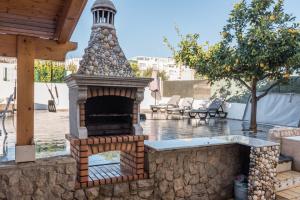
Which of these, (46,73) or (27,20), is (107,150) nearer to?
(27,20)

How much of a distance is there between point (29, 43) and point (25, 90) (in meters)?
0.59

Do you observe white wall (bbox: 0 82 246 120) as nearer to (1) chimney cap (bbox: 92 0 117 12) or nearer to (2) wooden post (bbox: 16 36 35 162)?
(1) chimney cap (bbox: 92 0 117 12)

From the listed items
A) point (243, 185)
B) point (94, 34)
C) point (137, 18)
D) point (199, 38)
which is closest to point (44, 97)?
point (199, 38)

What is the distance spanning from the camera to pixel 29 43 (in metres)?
3.24

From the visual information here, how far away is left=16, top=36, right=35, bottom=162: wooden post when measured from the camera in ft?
10.6

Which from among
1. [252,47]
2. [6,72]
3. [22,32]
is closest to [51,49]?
[22,32]

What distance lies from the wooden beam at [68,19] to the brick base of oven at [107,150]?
141cm

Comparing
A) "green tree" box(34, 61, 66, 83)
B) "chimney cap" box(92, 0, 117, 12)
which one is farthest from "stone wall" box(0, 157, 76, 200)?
"green tree" box(34, 61, 66, 83)

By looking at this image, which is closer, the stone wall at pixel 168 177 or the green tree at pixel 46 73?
the stone wall at pixel 168 177

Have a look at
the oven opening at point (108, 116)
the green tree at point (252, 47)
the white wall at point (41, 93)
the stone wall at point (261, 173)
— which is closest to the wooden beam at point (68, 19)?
the oven opening at point (108, 116)

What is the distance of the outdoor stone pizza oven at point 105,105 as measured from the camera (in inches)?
145

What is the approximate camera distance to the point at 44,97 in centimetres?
1398

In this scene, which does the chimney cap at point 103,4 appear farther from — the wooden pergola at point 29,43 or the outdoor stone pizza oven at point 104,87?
the wooden pergola at point 29,43

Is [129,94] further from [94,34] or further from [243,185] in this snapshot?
[243,185]
